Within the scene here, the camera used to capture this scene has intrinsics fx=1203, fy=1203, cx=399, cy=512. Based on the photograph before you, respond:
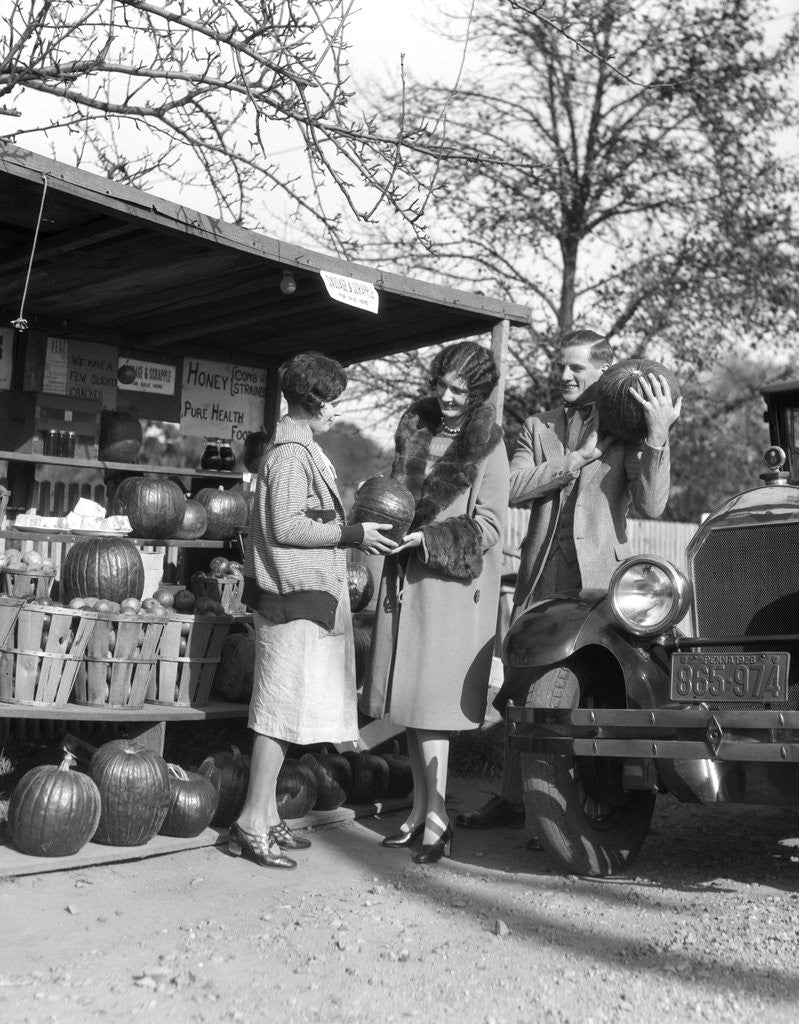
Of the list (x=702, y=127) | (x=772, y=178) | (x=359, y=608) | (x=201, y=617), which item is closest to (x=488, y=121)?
(x=702, y=127)

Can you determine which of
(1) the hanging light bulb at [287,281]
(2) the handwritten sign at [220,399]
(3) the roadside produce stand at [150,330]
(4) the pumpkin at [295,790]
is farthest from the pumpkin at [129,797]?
(2) the handwritten sign at [220,399]

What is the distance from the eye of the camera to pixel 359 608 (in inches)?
297

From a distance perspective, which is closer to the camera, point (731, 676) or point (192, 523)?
point (731, 676)

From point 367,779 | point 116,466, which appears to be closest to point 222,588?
point 116,466

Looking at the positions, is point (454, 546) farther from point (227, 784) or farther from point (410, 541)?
point (227, 784)

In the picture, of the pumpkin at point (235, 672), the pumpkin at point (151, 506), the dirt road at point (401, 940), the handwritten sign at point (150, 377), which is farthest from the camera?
the handwritten sign at point (150, 377)

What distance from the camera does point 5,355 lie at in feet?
26.1

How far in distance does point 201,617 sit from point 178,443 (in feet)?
87.6

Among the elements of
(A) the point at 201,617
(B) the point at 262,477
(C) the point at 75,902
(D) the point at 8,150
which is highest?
(D) the point at 8,150

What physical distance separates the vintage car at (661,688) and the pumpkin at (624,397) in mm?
549

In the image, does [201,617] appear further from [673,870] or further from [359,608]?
[673,870]

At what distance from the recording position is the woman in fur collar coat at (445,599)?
17.4 feet

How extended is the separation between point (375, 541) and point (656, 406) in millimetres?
1333

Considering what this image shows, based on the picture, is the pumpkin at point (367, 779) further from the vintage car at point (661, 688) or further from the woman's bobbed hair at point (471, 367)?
the woman's bobbed hair at point (471, 367)
